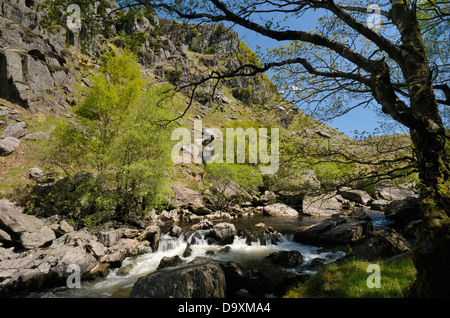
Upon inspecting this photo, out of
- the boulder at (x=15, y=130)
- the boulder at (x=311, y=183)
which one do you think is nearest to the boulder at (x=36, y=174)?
the boulder at (x=15, y=130)

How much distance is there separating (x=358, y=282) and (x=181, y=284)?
418 cm

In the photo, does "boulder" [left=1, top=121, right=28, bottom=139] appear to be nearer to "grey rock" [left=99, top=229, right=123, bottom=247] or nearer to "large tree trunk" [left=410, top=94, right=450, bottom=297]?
"grey rock" [left=99, top=229, right=123, bottom=247]

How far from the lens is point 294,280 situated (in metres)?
7.26

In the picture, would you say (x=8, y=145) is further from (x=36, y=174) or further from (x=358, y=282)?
(x=358, y=282)

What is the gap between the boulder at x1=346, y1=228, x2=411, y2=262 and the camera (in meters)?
7.45

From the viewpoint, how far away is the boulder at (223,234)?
45.7ft

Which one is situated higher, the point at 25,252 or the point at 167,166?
the point at 167,166

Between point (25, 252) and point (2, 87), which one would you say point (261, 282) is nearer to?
point (25, 252)

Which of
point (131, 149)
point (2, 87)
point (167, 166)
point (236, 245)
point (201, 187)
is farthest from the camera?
point (201, 187)

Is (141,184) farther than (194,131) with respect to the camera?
No

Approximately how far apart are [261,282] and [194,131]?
43.9 m

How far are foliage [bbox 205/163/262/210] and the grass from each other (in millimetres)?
19827
